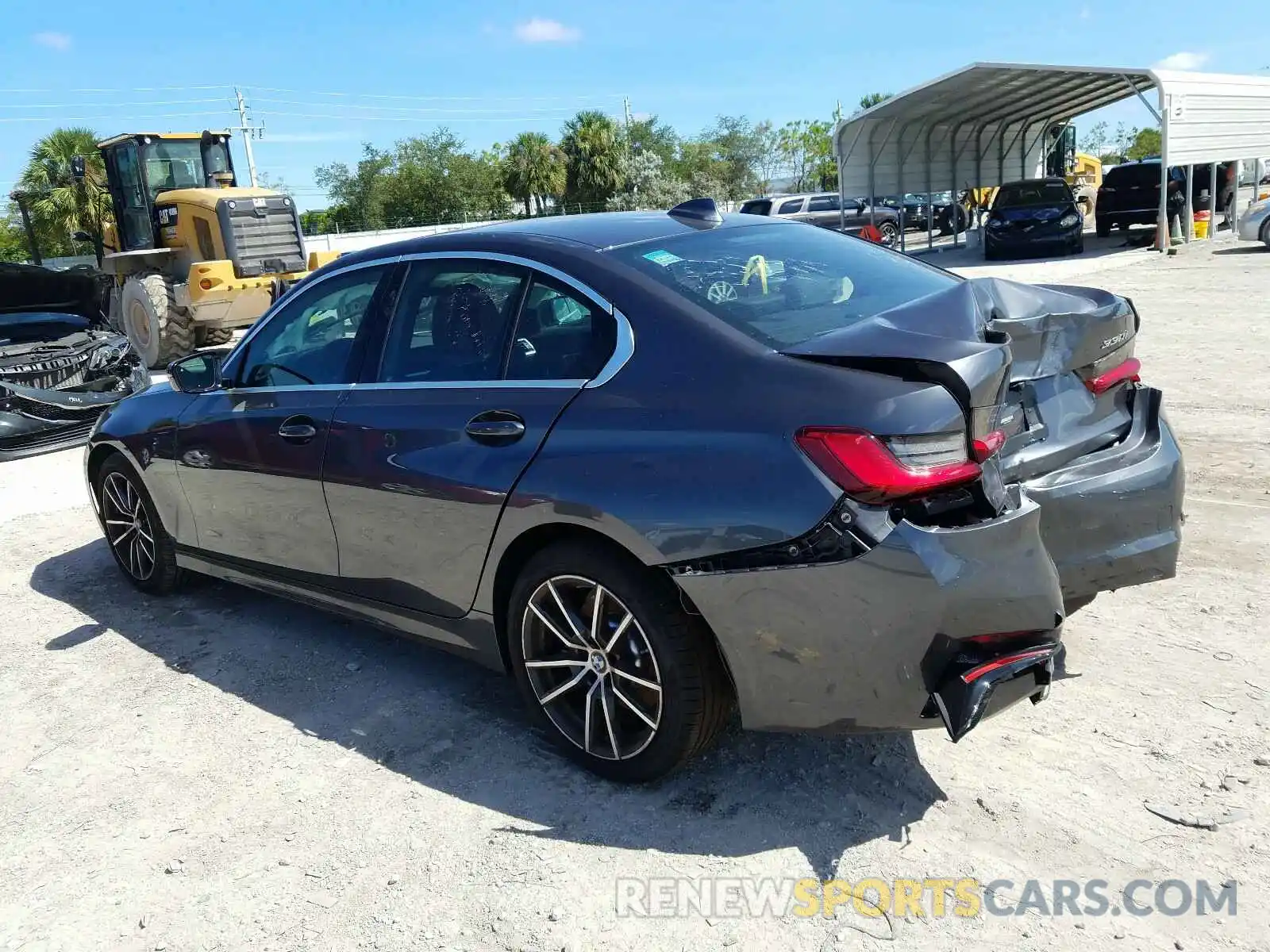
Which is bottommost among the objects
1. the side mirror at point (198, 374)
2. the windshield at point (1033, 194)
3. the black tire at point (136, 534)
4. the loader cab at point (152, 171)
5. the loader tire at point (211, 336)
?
the black tire at point (136, 534)

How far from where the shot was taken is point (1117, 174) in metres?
23.2

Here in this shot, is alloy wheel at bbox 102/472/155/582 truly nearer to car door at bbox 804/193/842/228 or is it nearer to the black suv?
the black suv

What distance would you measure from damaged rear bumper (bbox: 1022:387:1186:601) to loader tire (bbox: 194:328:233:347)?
1331 cm

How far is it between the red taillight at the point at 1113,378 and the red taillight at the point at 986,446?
83cm

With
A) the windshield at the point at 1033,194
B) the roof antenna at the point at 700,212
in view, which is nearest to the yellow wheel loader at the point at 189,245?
the roof antenna at the point at 700,212

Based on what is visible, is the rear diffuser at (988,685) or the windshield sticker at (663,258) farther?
the windshield sticker at (663,258)

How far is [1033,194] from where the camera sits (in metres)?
20.8

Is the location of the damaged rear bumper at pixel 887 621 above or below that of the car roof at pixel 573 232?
below

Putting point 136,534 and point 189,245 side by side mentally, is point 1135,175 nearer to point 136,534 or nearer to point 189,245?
point 189,245

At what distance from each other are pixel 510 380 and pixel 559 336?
0.72ft

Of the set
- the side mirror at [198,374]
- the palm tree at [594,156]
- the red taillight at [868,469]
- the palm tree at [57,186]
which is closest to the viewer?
the red taillight at [868,469]

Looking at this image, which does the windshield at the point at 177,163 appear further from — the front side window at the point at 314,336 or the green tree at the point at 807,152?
the green tree at the point at 807,152

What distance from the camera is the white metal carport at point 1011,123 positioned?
1955 centimetres

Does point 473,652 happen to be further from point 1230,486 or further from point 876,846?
point 1230,486
